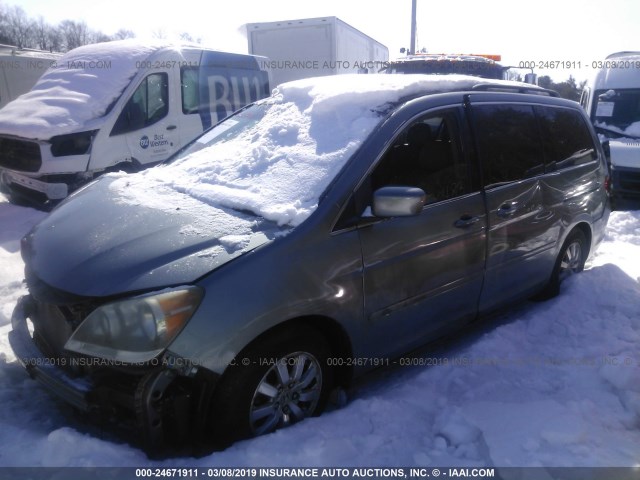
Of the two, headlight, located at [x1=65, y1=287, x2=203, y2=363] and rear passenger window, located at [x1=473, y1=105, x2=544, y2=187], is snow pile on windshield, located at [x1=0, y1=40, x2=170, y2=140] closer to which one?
headlight, located at [x1=65, y1=287, x2=203, y2=363]

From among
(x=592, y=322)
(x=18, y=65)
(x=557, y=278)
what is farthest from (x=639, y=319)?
(x=18, y=65)

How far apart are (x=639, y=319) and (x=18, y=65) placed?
1219 cm

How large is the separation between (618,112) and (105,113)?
26.3 feet

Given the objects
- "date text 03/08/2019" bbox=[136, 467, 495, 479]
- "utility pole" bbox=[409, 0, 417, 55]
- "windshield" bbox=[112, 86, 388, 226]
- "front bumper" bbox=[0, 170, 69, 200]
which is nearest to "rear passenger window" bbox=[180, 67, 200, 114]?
"front bumper" bbox=[0, 170, 69, 200]

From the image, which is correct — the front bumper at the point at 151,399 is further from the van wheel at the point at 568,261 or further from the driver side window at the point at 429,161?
the van wheel at the point at 568,261

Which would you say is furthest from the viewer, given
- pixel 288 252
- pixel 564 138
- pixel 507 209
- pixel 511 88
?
pixel 564 138

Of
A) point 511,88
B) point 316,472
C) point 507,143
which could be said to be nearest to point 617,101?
point 511,88

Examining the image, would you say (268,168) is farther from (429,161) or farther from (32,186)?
(32,186)

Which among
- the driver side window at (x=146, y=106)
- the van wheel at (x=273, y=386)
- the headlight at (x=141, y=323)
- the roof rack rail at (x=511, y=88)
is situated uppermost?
the roof rack rail at (x=511, y=88)

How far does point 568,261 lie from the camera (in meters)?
4.23

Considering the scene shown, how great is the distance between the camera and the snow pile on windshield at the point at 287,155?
259cm

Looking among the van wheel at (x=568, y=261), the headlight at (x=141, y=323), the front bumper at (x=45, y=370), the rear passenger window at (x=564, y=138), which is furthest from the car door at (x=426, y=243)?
the front bumper at (x=45, y=370)

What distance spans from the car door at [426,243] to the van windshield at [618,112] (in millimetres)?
6800

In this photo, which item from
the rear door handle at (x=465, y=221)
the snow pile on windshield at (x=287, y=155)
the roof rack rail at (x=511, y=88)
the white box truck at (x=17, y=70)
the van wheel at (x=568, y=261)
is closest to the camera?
the snow pile on windshield at (x=287, y=155)
